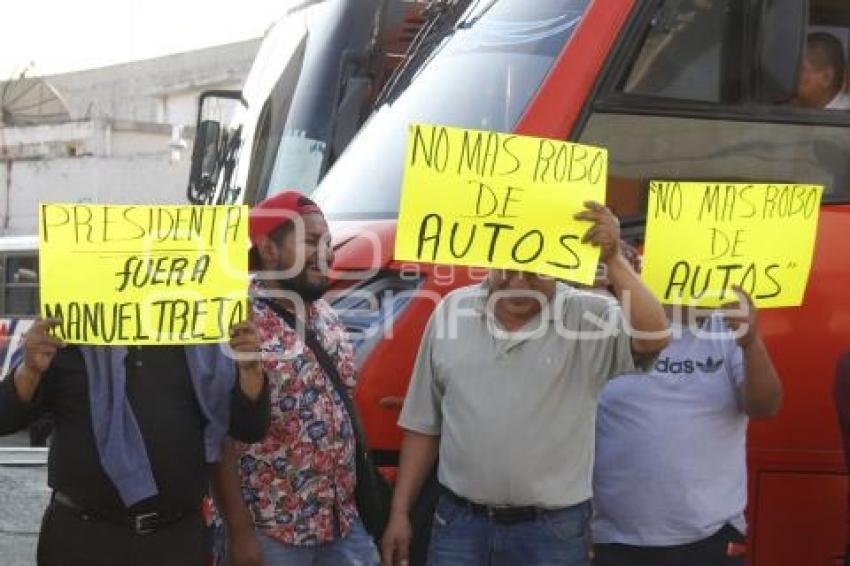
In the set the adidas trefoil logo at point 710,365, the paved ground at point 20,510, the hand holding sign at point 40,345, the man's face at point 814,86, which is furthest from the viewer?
the paved ground at point 20,510

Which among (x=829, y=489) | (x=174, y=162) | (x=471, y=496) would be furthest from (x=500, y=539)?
(x=174, y=162)

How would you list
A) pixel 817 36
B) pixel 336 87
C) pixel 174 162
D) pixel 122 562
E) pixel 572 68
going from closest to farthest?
pixel 122 562
pixel 572 68
pixel 817 36
pixel 336 87
pixel 174 162

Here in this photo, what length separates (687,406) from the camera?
133 inches

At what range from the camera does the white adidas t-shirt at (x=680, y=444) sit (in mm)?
3391

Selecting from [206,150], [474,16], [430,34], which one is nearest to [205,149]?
[206,150]

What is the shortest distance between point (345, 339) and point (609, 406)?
780 mm

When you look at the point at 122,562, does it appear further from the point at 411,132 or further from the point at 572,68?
the point at 572,68

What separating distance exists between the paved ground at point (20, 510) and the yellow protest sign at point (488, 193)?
13.7 feet

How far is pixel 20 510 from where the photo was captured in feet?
25.4

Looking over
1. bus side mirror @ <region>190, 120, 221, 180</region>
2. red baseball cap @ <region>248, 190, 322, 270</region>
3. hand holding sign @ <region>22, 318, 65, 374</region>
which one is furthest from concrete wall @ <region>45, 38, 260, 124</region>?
hand holding sign @ <region>22, 318, 65, 374</region>

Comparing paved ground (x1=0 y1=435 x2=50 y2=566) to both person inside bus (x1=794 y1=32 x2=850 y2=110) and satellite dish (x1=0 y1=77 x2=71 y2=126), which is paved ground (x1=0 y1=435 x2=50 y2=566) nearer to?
person inside bus (x1=794 y1=32 x2=850 y2=110)

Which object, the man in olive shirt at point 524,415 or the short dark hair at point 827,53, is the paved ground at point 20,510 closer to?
the man in olive shirt at point 524,415

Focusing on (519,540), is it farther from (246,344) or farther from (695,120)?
(695,120)

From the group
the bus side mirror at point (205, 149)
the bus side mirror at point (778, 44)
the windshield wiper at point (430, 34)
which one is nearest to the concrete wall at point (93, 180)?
the bus side mirror at point (205, 149)
